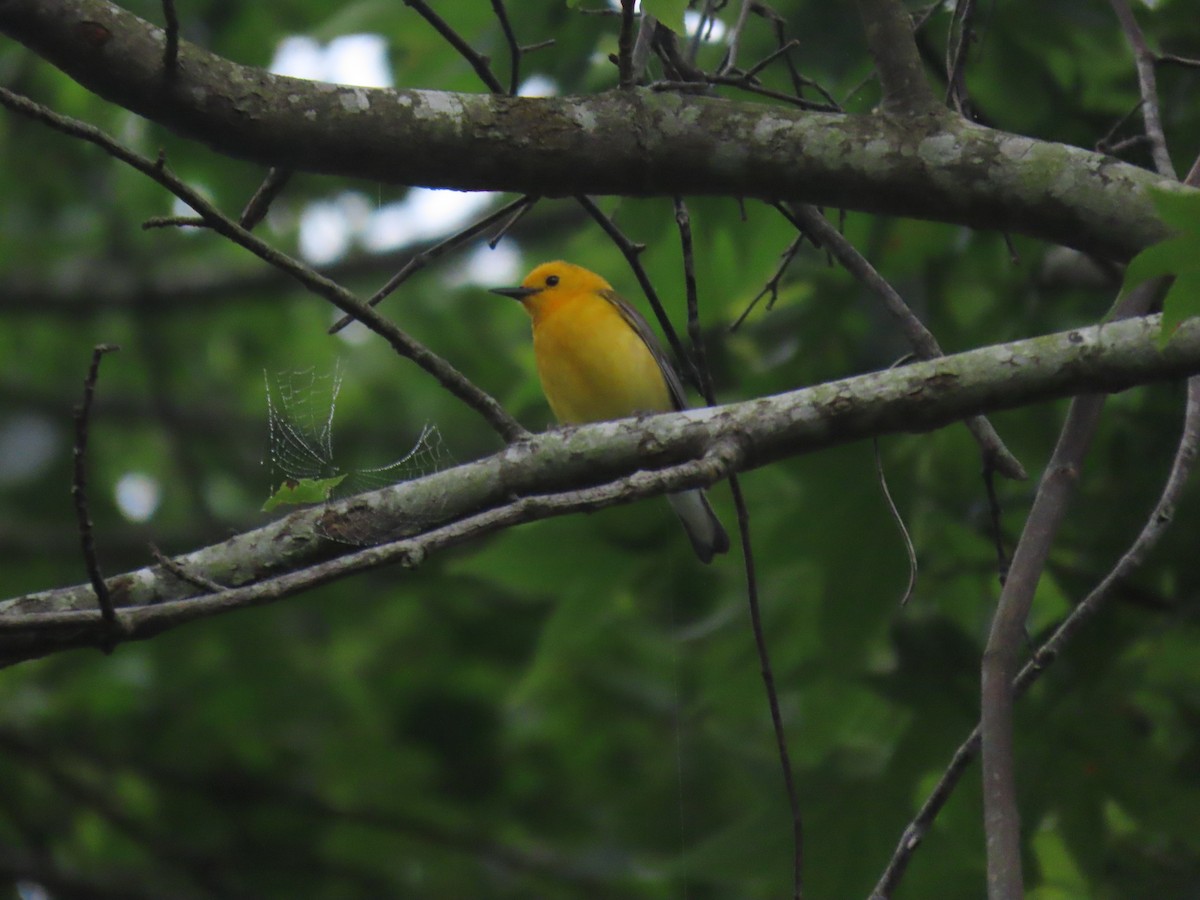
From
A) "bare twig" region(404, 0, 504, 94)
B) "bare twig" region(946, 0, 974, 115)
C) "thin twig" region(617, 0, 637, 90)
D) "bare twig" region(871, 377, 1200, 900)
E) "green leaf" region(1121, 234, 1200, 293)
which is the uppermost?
"bare twig" region(946, 0, 974, 115)

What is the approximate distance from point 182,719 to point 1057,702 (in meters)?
5.46

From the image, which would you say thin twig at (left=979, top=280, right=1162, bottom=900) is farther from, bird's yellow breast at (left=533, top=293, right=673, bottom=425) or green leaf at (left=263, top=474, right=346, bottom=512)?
bird's yellow breast at (left=533, top=293, right=673, bottom=425)

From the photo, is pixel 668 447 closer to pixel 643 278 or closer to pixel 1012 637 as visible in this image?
pixel 643 278

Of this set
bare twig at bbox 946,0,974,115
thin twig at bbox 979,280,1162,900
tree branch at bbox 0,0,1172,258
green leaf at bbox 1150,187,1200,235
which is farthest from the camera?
bare twig at bbox 946,0,974,115

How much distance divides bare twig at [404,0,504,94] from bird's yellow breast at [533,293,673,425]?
2.80 metres

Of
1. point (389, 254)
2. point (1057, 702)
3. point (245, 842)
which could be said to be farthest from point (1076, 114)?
point (245, 842)

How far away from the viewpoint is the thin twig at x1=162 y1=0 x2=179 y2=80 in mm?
2395

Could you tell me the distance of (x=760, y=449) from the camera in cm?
268

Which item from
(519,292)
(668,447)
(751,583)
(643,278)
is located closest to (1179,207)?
(668,447)

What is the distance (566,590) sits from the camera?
4930 mm

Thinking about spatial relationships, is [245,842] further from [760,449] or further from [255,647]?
[760,449]

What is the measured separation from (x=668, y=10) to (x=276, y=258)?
3.05 feet

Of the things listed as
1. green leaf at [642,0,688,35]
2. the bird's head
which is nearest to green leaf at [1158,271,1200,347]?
green leaf at [642,0,688,35]

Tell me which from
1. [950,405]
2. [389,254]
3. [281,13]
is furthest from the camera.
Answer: [389,254]
